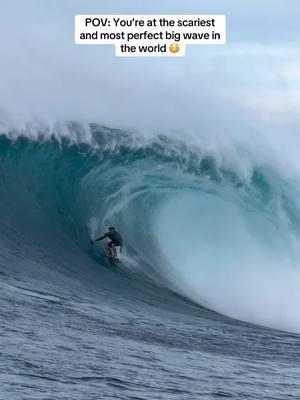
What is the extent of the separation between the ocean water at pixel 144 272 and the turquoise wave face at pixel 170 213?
0.03m

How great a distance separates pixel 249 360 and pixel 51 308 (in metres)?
2.54

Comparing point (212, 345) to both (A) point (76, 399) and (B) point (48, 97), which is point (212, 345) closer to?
(A) point (76, 399)

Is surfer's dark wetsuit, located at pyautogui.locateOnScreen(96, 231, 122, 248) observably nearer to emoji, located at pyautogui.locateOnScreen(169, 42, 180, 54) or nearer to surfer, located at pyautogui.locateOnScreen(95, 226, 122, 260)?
surfer, located at pyautogui.locateOnScreen(95, 226, 122, 260)

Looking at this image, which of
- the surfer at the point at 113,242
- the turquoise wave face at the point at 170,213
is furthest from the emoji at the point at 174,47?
the surfer at the point at 113,242

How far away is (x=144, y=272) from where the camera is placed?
16.7 m

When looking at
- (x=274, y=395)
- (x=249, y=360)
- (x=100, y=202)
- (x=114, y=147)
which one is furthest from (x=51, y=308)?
(x=114, y=147)

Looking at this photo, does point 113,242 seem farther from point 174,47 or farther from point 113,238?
point 174,47

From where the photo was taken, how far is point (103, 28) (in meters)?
22.2

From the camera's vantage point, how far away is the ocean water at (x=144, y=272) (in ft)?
30.8

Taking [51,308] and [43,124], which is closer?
[51,308]

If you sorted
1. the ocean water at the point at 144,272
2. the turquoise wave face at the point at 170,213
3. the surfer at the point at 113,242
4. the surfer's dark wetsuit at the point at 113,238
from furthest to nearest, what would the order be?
the turquoise wave face at the point at 170,213
the surfer's dark wetsuit at the point at 113,238
the surfer at the point at 113,242
the ocean water at the point at 144,272

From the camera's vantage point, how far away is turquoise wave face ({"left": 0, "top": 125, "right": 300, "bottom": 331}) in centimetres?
1692

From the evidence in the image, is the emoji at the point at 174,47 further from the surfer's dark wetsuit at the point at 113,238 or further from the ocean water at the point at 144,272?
the surfer's dark wetsuit at the point at 113,238

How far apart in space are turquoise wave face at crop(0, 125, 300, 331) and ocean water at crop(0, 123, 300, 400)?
32 mm
